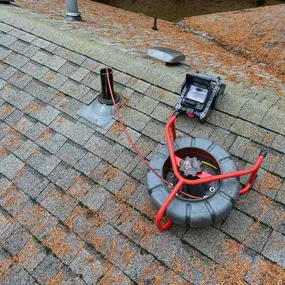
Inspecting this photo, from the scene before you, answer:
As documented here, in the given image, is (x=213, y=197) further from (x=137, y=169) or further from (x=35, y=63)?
(x=35, y=63)

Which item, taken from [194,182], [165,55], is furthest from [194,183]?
[165,55]

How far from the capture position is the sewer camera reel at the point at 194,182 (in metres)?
2.37

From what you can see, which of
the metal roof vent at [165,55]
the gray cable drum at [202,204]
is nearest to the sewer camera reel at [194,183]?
the gray cable drum at [202,204]

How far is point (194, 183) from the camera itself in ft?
7.56

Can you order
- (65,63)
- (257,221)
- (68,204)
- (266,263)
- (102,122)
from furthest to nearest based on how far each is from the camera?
(65,63), (102,122), (68,204), (257,221), (266,263)

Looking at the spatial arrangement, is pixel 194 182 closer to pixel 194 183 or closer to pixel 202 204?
pixel 194 183

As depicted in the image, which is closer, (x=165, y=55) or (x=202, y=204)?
(x=202, y=204)

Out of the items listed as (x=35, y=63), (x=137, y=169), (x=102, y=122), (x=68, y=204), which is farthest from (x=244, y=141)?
(x=35, y=63)

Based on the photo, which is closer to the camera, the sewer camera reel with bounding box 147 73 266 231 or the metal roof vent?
the sewer camera reel with bounding box 147 73 266 231

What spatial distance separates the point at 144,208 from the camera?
2801 mm

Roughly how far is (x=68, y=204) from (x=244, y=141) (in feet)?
6.54

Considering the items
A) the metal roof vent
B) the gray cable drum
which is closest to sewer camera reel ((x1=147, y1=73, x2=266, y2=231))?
the gray cable drum

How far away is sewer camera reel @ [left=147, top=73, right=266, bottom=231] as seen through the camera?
7.76 ft

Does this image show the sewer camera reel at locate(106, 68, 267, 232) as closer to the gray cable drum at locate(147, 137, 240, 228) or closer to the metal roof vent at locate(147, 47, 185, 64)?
the gray cable drum at locate(147, 137, 240, 228)
